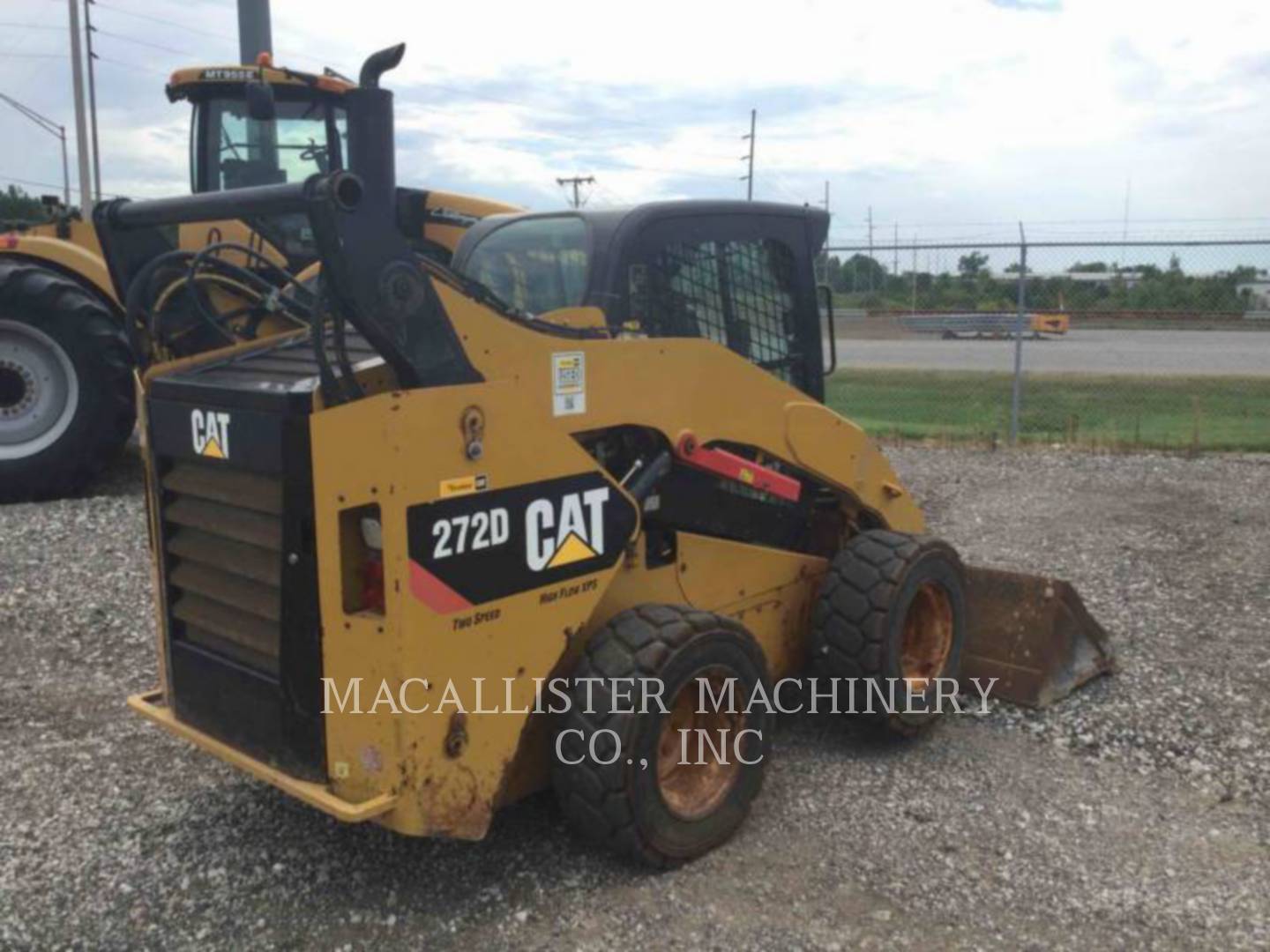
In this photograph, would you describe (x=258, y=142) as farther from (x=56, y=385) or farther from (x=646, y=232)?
(x=646, y=232)

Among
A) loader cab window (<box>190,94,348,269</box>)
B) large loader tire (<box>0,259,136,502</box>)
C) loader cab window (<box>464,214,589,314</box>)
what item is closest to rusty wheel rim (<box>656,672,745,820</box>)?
loader cab window (<box>464,214,589,314</box>)

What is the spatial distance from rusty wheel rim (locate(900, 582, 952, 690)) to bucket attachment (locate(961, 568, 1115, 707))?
15.7 inches

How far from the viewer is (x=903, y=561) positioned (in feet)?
14.3

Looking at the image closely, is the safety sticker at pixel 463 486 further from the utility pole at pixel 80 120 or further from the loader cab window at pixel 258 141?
the utility pole at pixel 80 120

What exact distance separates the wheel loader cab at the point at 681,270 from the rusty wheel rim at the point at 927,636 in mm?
972

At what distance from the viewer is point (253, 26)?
48.0 feet

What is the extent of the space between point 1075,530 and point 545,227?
190 inches

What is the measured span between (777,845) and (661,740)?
54 centimetres

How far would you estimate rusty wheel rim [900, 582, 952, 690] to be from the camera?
15.3 ft

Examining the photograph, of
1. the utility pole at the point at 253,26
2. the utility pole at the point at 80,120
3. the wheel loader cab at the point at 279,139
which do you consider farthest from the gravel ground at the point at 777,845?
the utility pole at the point at 80,120

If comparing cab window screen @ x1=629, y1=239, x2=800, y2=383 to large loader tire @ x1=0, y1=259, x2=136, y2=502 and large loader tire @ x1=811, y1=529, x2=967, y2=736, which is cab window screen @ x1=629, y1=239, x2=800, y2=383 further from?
large loader tire @ x1=0, y1=259, x2=136, y2=502

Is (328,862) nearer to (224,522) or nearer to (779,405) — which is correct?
(224,522)

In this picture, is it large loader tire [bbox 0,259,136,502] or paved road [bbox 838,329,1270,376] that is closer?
large loader tire [bbox 0,259,136,502]

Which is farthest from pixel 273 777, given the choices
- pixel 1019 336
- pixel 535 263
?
pixel 1019 336
